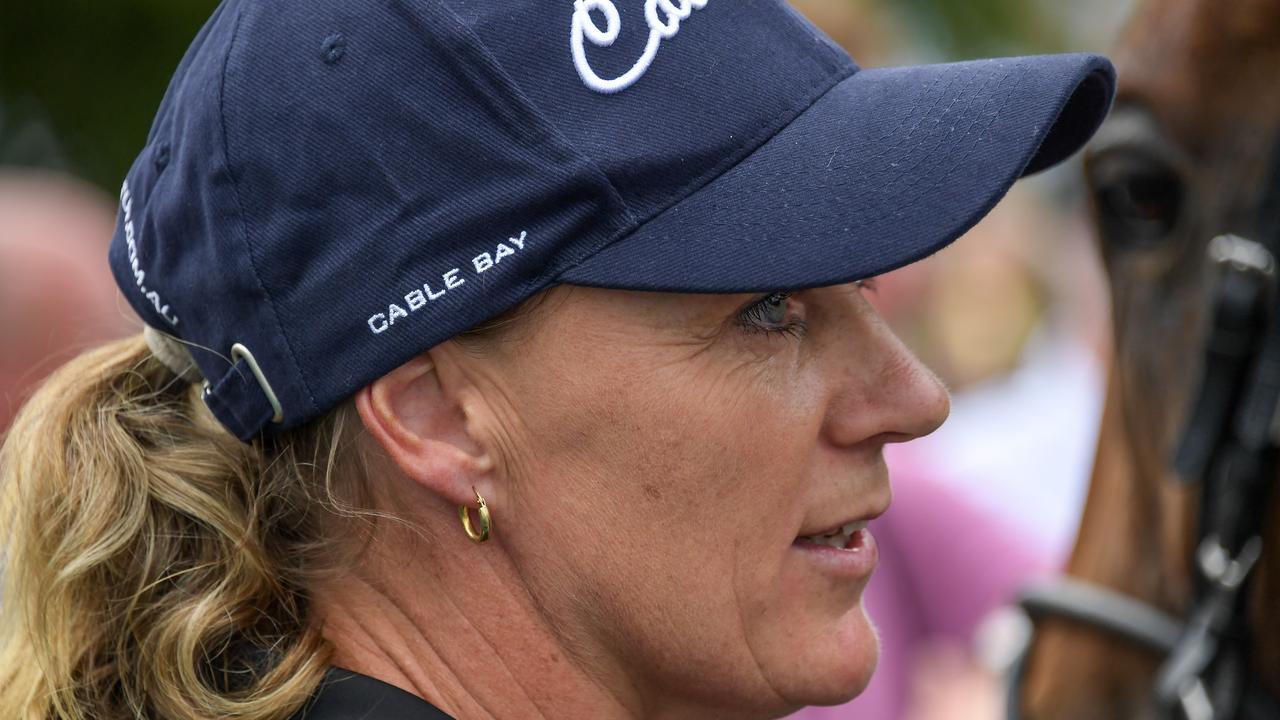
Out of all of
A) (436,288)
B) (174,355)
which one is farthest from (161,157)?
(436,288)

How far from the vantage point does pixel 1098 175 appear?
2.54 m

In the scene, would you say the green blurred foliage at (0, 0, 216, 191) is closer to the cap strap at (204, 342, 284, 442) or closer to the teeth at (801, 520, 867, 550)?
the cap strap at (204, 342, 284, 442)

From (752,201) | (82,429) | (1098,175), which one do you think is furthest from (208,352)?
(1098,175)

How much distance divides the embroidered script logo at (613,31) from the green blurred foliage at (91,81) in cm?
872

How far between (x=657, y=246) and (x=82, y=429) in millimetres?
757

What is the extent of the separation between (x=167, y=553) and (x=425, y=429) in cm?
35

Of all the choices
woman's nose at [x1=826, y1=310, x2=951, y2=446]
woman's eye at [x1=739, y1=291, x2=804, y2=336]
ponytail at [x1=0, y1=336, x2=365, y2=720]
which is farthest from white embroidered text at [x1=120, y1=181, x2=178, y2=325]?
woman's nose at [x1=826, y1=310, x2=951, y2=446]

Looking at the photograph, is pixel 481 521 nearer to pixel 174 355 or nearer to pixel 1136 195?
pixel 174 355

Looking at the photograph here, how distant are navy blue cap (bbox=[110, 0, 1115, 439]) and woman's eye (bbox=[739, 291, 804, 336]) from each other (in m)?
0.14

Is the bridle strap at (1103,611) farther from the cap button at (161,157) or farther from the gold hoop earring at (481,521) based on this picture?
the cap button at (161,157)

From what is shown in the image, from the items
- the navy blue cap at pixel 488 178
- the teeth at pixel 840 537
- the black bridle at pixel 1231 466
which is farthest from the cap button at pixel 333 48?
the black bridle at pixel 1231 466

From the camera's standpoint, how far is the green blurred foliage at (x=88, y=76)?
9.48 meters

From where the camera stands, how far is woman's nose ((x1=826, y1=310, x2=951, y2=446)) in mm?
1674

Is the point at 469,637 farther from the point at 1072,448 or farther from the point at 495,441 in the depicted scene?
the point at 1072,448
